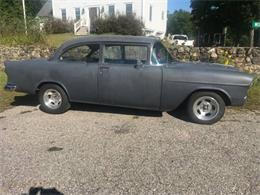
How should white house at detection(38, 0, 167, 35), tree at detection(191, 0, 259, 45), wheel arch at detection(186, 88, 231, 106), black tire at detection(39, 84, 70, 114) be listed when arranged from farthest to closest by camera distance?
white house at detection(38, 0, 167, 35), tree at detection(191, 0, 259, 45), black tire at detection(39, 84, 70, 114), wheel arch at detection(186, 88, 231, 106)

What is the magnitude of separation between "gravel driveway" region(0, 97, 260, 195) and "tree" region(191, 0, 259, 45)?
1078 inches

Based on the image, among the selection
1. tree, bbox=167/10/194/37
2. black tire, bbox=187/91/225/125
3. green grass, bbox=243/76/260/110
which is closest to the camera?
black tire, bbox=187/91/225/125

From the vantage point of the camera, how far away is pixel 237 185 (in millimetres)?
3945

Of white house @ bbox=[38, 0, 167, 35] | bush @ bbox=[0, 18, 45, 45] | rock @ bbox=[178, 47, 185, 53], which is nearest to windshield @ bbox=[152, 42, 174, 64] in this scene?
rock @ bbox=[178, 47, 185, 53]

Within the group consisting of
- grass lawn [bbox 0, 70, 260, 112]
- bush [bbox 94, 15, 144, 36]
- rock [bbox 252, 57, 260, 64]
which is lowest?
grass lawn [bbox 0, 70, 260, 112]

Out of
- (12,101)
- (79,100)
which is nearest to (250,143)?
(79,100)

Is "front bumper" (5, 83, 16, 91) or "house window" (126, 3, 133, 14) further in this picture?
"house window" (126, 3, 133, 14)

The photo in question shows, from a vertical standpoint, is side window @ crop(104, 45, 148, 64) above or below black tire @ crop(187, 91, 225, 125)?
above

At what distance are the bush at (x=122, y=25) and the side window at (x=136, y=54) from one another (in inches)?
894

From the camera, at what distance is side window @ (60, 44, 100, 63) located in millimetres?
6555

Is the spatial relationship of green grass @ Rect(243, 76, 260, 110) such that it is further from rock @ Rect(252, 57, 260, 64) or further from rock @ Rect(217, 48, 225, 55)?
rock @ Rect(217, 48, 225, 55)

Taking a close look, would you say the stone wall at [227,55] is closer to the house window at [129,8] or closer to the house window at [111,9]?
the house window at [129,8]

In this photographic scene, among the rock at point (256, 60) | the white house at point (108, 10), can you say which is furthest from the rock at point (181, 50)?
the white house at point (108, 10)

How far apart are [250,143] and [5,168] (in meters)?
3.69
